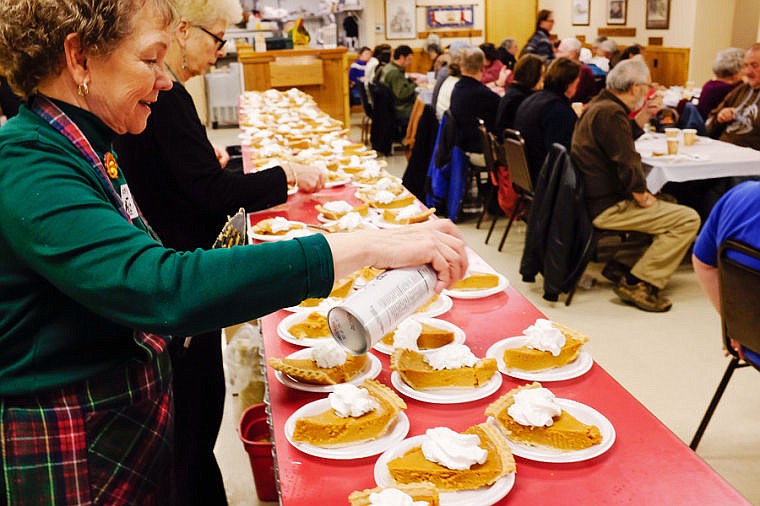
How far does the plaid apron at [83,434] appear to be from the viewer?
1185 millimetres

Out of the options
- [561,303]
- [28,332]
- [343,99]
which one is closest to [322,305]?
[28,332]

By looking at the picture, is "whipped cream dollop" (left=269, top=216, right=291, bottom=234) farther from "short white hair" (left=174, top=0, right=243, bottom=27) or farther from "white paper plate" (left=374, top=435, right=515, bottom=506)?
"white paper plate" (left=374, top=435, right=515, bottom=506)

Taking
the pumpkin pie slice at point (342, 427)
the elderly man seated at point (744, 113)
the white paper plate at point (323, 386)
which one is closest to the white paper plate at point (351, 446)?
the pumpkin pie slice at point (342, 427)

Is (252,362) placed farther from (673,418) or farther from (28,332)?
(673,418)

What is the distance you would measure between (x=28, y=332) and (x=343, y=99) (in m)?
7.42

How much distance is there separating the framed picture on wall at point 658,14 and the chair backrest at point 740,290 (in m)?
9.44

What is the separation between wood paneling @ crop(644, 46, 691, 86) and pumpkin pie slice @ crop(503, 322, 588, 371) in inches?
382

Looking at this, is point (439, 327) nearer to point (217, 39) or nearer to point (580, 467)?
point (580, 467)

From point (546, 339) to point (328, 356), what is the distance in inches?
19.0

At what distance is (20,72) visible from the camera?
3.71ft

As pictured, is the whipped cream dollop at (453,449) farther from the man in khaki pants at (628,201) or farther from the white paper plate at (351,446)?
the man in khaki pants at (628,201)

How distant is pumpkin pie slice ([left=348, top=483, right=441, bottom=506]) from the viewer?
110 centimetres

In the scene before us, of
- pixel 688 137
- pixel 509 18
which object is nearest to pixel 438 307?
pixel 688 137

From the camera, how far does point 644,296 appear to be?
4.35 m
